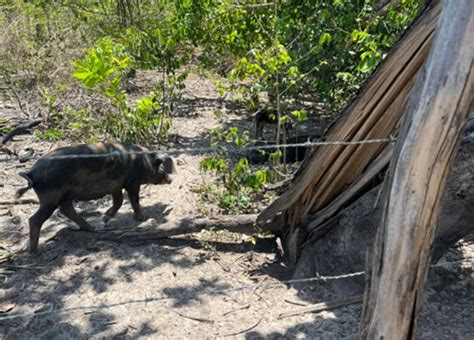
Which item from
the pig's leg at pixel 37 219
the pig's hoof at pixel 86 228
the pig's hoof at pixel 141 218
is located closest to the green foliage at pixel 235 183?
the pig's hoof at pixel 141 218

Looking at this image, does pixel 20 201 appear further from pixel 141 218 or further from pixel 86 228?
pixel 141 218

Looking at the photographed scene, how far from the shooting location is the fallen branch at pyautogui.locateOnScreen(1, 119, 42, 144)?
7.33 meters

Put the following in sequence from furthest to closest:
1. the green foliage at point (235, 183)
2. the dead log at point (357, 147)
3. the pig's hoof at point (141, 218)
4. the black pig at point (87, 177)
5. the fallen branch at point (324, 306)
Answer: the pig's hoof at point (141, 218), the green foliage at point (235, 183), the black pig at point (87, 177), the fallen branch at point (324, 306), the dead log at point (357, 147)

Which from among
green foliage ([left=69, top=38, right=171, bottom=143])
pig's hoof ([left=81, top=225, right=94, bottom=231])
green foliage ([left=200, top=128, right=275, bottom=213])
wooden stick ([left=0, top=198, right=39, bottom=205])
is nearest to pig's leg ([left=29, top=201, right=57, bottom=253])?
pig's hoof ([left=81, top=225, right=94, bottom=231])

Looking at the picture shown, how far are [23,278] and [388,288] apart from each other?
3441mm

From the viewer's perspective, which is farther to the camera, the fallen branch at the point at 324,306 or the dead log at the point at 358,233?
the fallen branch at the point at 324,306

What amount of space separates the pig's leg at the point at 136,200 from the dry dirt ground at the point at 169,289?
0.08 m

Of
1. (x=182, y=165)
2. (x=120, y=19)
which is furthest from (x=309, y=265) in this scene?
(x=120, y=19)

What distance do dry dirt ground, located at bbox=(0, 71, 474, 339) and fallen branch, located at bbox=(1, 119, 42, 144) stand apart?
200cm

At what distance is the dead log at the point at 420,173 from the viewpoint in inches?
80.0

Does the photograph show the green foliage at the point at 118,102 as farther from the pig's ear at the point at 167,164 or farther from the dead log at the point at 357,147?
the dead log at the point at 357,147

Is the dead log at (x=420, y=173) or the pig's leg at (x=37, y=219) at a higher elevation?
the dead log at (x=420, y=173)

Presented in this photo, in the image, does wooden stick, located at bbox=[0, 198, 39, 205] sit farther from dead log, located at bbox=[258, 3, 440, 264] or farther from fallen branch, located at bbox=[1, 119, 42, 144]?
dead log, located at bbox=[258, 3, 440, 264]

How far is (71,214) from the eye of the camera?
16.5ft
